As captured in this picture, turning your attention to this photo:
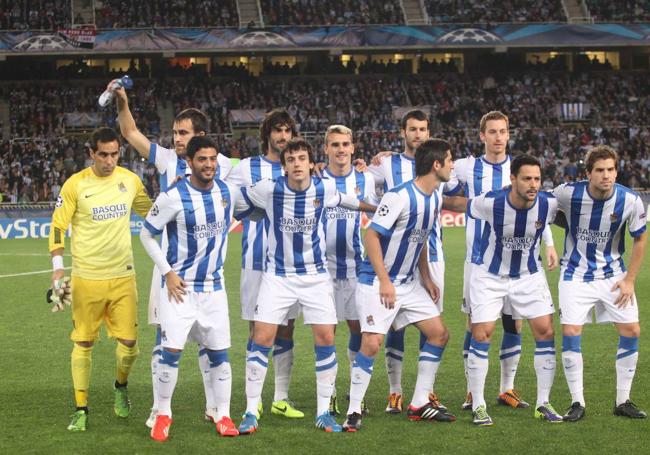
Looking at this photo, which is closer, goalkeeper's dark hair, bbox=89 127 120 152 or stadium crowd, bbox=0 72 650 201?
goalkeeper's dark hair, bbox=89 127 120 152

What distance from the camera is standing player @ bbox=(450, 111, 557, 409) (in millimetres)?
7742

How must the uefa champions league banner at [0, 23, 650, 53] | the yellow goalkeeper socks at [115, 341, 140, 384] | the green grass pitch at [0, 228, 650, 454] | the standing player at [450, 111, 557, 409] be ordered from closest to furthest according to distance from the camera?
the green grass pitch at [0, 228, 650, 454] → the yellow goalkeeper socks at [115, 341, 140, 384] → the standing player at [450, 111, 557, 409] → the uefa champions league banner at [0, 23, 650, 53]

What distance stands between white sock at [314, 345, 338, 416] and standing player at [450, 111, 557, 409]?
3.96 ft

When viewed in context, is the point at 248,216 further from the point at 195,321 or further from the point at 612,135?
the point at 612,135

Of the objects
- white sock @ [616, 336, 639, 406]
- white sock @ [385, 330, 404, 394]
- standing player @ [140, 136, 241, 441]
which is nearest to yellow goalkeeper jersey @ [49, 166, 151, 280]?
standing player @ [140, 136, 241, 441]

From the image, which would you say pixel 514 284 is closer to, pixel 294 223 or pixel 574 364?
pixel 574 364

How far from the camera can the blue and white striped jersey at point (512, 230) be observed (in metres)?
7.22

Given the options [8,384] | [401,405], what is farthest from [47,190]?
[401,405]

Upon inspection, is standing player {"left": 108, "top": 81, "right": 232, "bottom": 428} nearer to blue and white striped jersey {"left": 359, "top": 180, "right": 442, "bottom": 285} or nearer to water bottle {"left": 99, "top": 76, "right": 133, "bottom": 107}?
water bottle {"left": 99, "top": 76, "right": 133, "bottom": 107}

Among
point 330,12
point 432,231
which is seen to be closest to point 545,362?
point 432,231

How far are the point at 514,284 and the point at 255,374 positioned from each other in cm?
199

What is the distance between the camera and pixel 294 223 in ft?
23.4

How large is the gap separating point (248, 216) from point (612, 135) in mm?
32533

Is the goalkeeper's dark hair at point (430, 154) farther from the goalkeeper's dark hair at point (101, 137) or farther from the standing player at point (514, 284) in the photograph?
the goalkeeper's dark hair at point (101, 137)
